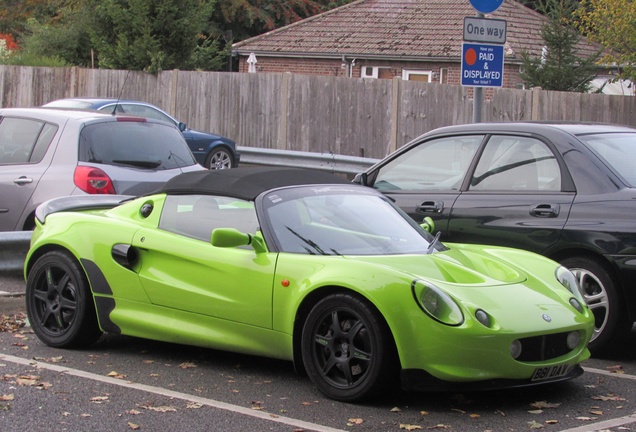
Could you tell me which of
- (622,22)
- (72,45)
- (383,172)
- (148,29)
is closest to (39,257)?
(383,172)

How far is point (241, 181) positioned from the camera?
723 centimetres

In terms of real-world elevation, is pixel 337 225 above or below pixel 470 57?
below

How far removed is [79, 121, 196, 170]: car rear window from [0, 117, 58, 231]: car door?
420mm

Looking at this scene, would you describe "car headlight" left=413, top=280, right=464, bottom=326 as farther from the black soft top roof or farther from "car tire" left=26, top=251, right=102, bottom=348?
"car tire" left=26, top=251, right=102, bottom=348

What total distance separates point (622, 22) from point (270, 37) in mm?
16723

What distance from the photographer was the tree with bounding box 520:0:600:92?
81.7 ft

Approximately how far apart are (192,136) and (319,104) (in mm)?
3195

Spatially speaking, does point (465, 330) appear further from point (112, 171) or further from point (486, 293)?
point (112, 171)

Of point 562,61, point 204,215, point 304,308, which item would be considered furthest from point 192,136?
point 304,308

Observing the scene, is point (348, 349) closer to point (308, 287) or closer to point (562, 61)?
point (308, 287)

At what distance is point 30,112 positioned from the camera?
35.4ft

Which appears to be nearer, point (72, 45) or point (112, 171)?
point (112, 171)

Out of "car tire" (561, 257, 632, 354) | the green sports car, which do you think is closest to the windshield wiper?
the green sports car

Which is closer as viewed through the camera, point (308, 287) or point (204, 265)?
point (308, 287)
